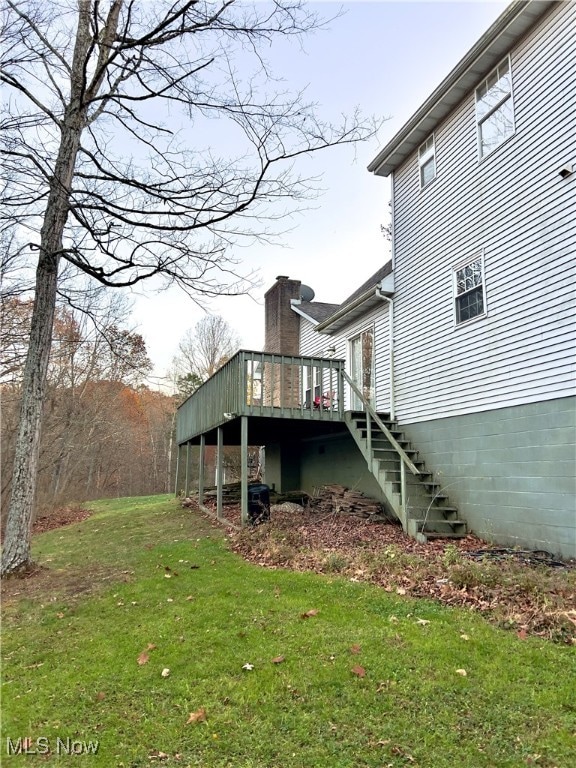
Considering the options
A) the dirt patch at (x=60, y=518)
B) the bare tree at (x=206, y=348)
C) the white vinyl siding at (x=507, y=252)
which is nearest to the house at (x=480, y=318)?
the white vinyl siding at (x=507, y=252)

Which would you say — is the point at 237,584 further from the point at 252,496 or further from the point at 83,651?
the point at 252,496

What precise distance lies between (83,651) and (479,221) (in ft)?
26.8

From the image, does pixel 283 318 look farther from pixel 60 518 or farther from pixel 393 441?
pixel 393 441

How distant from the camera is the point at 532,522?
268 inches

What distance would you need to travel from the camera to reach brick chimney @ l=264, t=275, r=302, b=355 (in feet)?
57.9

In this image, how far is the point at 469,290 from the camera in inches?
335

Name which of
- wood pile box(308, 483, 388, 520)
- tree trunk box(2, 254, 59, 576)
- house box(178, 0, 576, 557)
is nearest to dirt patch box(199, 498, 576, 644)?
house box(178, 0, 576, 557)

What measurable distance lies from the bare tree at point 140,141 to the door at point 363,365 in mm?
5504

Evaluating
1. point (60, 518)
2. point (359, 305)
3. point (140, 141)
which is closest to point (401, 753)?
point (140, 141)

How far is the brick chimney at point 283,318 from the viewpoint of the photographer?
1766cm

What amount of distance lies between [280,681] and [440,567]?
2856mm

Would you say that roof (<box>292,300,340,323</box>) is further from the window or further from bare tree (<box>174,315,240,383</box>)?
bare tree (<box>174,315,240,383</box>)

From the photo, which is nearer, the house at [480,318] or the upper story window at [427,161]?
the house at [480,318]

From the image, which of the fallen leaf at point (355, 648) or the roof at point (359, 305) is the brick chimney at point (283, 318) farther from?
the fallen leaf at point (355, 648)
